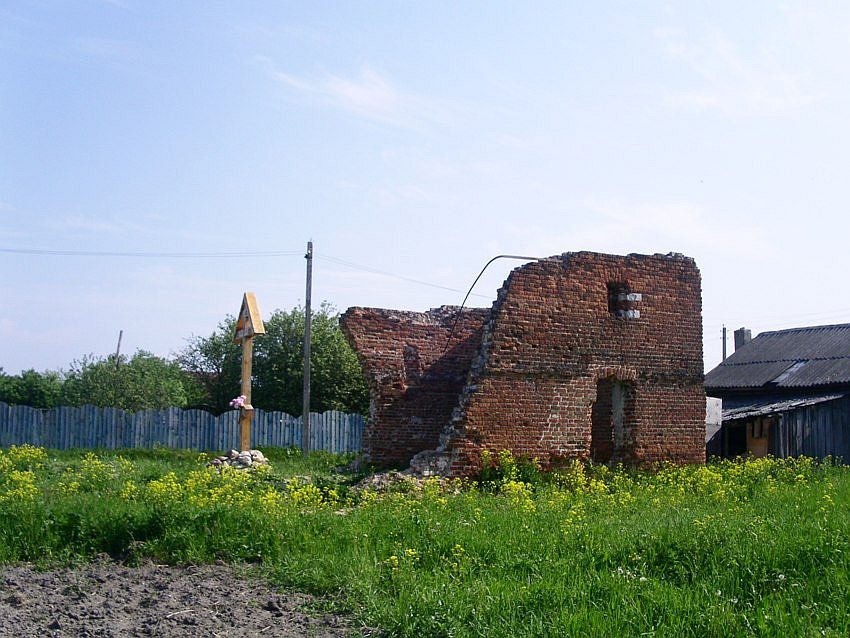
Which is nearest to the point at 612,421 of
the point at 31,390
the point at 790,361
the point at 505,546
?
the point at 505,546

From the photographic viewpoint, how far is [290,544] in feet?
27.0

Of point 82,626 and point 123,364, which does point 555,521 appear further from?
point 123,364

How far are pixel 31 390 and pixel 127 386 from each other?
6.55m

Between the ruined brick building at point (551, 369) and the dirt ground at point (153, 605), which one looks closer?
the dirt ground at point (153, 605)

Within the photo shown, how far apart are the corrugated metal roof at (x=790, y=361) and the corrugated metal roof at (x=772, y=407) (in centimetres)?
67

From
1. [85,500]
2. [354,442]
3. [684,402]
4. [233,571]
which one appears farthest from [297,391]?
[233,571]

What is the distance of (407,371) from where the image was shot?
1569 cm

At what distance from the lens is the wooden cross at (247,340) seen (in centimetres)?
1828

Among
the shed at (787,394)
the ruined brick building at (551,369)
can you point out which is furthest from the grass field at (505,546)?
the shed at (787,394)

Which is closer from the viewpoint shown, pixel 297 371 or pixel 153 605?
pixel 153 605

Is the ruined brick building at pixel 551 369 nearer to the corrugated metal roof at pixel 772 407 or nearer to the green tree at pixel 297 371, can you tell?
the corrugated metal roof at pixel 772 407

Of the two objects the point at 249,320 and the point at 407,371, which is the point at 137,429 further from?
the point at 407,371

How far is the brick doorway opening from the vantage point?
1417cm

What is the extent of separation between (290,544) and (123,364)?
99.1 ft
